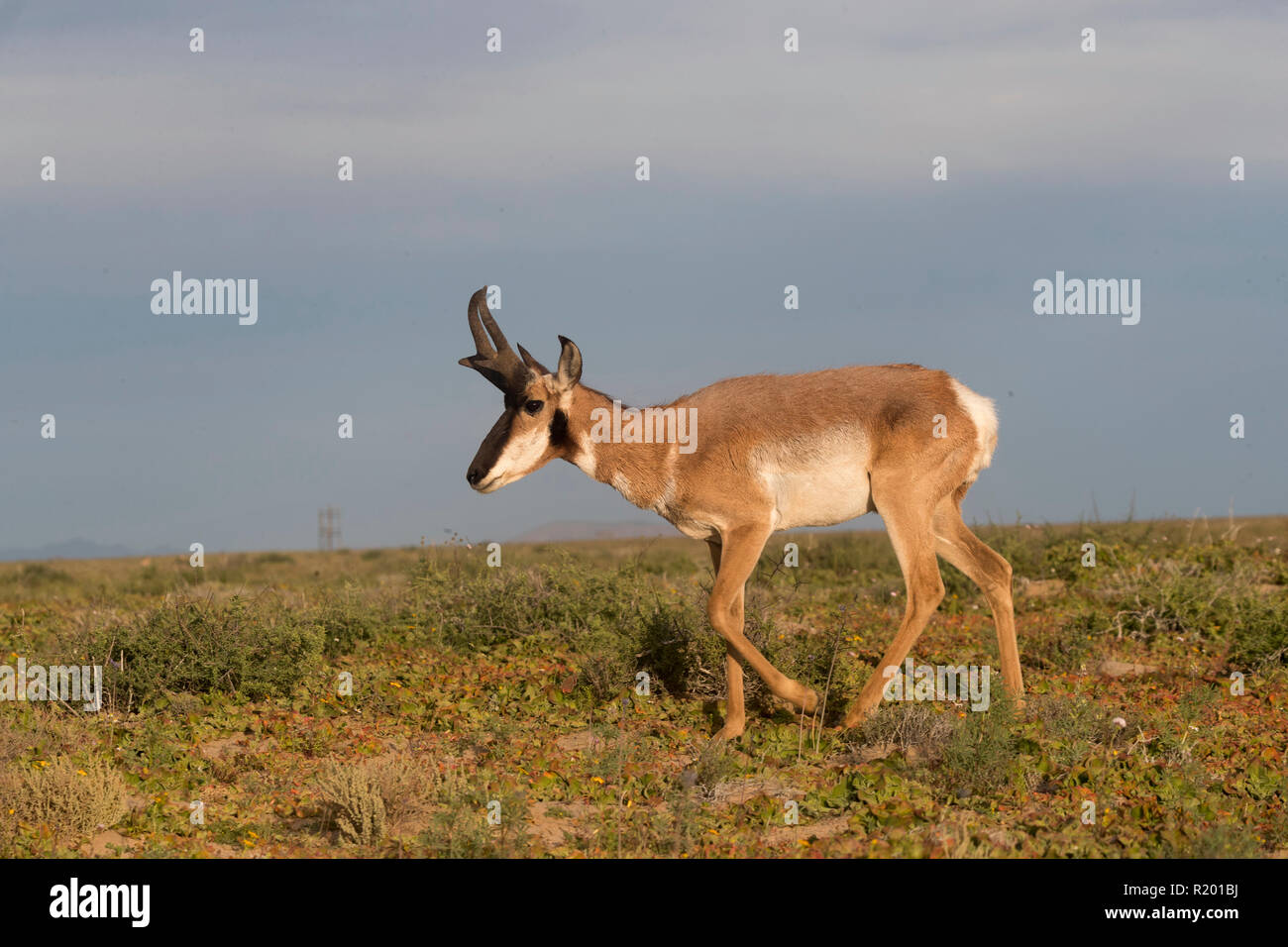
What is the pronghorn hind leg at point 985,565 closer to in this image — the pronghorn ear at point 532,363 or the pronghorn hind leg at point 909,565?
the pronghorn hind leg at point 909,565

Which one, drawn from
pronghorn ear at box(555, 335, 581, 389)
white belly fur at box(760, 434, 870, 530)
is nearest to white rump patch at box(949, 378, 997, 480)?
white belly fur at box(760, 434, 870, 530)

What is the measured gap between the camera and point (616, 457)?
37.0ft

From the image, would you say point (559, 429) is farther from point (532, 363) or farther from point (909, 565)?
point (909, 565)

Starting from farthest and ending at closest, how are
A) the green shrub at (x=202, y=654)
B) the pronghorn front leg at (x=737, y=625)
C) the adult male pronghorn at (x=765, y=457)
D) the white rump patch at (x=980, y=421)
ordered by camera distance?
the green shrub at (x=202, y=654) < the white rump patch at (x=980, y=421) < the adult male pronghorn at (x=765, y=457) < the pronghorn front leg at (x=737, y=625)

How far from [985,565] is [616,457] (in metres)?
3.84

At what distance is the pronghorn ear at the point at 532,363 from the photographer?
11188 mm

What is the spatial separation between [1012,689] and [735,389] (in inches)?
157

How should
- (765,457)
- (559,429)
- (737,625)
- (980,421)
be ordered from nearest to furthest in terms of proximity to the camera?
(737,625) → (765,457) → (559,429) → (980,421)

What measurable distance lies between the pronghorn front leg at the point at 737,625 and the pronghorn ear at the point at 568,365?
2035mm

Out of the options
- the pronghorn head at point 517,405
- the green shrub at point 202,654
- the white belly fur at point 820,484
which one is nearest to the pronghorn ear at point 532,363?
the pronghorn head at point 517,405

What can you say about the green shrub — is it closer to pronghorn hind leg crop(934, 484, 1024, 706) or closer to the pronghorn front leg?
the pronghorn front leg

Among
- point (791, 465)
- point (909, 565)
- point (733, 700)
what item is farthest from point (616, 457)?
point (909, 565)

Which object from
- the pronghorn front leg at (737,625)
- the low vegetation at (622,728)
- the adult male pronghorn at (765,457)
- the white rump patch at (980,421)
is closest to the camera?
the low vegetation at (622,728)
